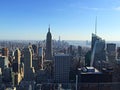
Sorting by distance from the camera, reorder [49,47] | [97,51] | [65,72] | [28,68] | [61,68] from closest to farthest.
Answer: [65,72], [61,68], [28,68], [97,51], [49,47]

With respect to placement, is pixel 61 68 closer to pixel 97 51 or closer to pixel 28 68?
pixel 28 68

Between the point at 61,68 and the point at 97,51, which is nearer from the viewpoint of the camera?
the point at 61,68

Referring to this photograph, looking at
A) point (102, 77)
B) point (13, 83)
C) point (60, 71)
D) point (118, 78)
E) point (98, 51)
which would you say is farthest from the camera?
point (98, 51)

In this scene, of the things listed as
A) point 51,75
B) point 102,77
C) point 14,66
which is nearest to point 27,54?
point 14,66

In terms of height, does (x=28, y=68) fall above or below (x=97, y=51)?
below

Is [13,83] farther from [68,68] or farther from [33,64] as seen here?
[33,64]

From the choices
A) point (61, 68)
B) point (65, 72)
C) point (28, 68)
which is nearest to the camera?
point (65, 72)

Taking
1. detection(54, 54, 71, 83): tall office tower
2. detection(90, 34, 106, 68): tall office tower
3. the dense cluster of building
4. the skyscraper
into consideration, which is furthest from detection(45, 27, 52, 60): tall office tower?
detection(54, 54, 71, 83): tall office tower

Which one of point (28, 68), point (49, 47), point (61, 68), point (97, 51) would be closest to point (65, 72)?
point (61, 68)

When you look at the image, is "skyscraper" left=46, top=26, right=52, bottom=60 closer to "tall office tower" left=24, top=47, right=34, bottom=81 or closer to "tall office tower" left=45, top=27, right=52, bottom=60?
"tall office tower" left=45, top=27, right=52, bottom=60
